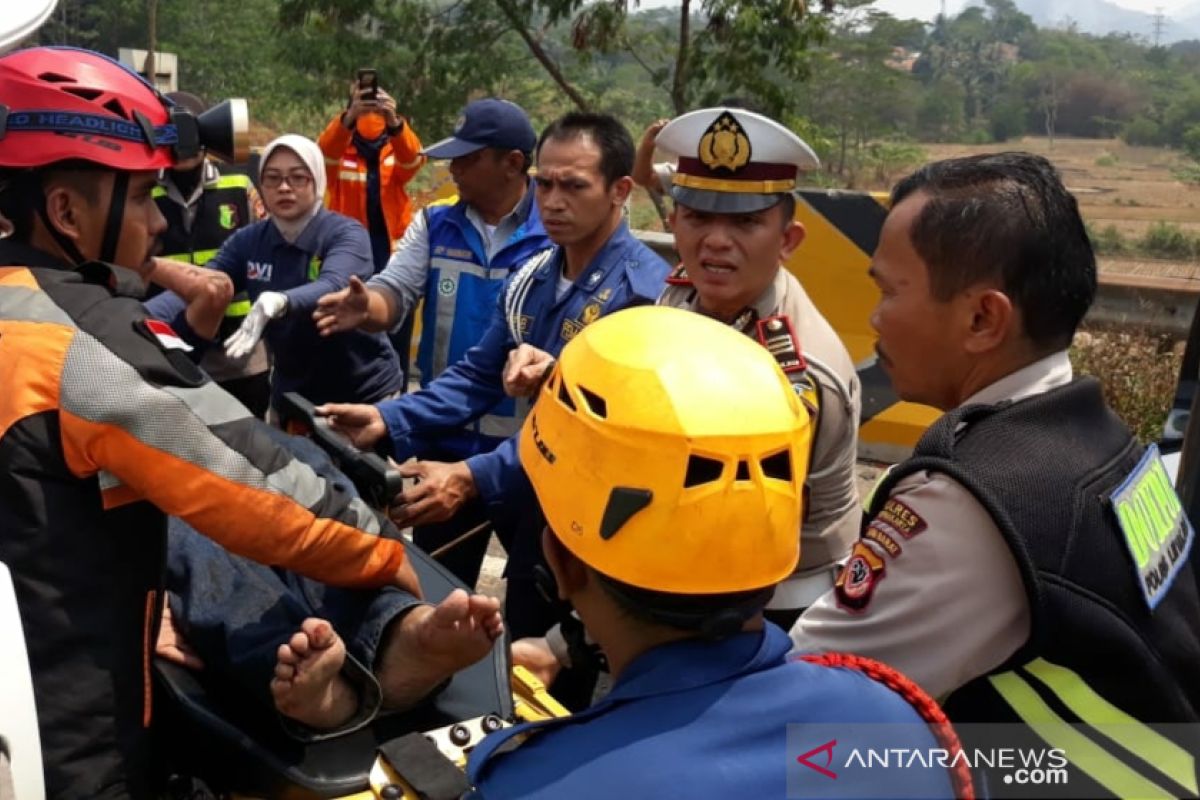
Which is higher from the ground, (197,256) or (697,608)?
(697,608)

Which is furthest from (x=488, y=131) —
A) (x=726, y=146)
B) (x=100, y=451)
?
(x=100, y=451)

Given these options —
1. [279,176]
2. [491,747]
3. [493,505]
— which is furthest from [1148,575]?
[279,176]

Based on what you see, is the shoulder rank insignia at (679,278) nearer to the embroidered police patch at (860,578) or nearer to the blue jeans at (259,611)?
the blue jeans at (259,611)

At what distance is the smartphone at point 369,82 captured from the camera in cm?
574

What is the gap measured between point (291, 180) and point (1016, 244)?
11.4ft

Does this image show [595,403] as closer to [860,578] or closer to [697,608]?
[697,608]

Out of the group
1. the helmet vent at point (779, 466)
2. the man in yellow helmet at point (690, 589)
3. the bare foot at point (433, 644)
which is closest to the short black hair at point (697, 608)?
the man in yellow helmet at point (690, 589)

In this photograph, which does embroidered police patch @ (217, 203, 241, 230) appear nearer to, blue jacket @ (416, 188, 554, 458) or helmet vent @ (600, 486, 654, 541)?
blue jacket @ (416, 188, 554, 458)

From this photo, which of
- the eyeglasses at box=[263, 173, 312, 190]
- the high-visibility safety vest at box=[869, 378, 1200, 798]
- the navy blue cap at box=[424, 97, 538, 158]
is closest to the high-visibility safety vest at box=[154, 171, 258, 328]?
the eyeglasses at box=[263, 173, 312, 190]

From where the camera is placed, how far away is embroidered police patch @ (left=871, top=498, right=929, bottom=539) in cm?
155

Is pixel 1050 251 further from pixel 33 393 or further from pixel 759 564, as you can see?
pixel 33 393

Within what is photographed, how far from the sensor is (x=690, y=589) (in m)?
1.29

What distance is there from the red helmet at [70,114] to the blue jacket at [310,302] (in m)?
1.87

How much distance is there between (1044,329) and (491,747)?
1034 millimetres
